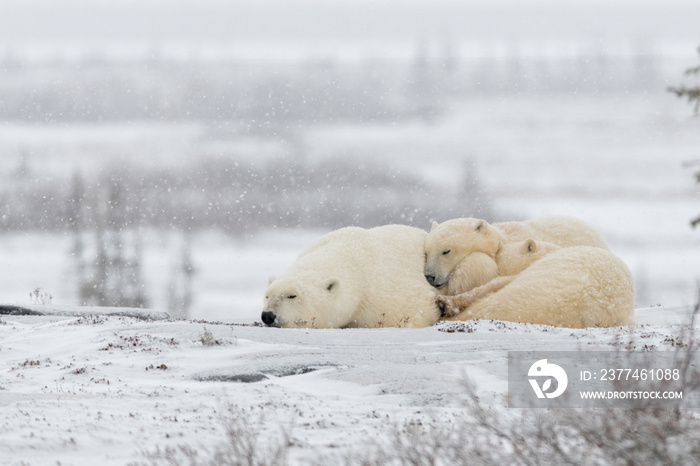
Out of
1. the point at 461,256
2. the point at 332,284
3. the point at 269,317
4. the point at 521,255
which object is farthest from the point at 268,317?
the point at 521,255

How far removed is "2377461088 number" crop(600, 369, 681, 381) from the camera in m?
3.73

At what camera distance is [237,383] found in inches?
196

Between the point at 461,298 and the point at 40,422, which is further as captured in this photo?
the point at 461,298

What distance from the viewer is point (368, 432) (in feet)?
12.0

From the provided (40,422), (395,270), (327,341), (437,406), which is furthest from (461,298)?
(40,422)

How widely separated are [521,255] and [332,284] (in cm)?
245

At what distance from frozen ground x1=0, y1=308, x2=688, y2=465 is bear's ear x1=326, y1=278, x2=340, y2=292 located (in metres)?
0.94

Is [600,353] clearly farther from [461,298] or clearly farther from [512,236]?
[512,236]

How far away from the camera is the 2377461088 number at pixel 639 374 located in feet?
12.3

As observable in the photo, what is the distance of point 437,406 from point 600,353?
1941mm

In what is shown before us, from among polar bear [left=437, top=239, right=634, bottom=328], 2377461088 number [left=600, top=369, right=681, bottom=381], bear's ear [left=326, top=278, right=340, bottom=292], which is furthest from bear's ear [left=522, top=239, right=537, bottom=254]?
2377461088 number [left=600, top=369, right=681, bottom=381]

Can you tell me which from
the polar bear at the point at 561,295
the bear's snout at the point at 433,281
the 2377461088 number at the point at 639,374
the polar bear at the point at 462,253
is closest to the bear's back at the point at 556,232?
the polar bear at the point at 462,253

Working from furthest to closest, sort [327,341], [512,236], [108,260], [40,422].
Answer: [108,260], [512,236], [327,341], [40,422]

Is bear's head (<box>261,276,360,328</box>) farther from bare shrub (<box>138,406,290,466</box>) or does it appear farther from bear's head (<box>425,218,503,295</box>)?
bare shrub (<box>138,406,290,466</box>)
